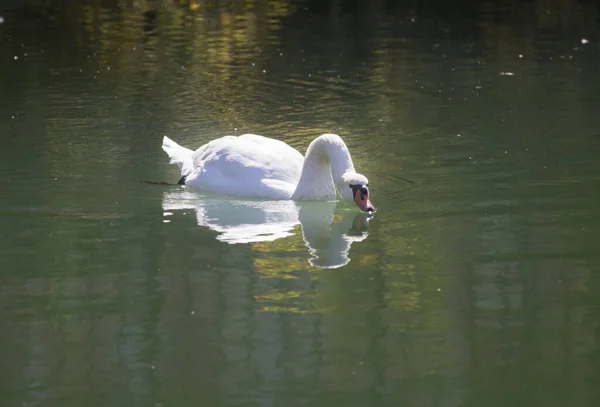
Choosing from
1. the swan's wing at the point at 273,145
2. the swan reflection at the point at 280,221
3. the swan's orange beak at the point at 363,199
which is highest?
the swan's wing at the point at 273,145

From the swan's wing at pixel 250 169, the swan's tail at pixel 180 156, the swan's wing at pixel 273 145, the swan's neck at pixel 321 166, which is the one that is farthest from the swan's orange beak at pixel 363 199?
the swan's tail at pixel 180 156

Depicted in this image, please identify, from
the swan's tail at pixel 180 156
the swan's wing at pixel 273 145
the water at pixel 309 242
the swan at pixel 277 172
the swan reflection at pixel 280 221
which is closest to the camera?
the water at pixel 309 242

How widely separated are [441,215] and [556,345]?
3.17 meters

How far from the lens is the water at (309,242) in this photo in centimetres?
662

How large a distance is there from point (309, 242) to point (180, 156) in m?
3.04

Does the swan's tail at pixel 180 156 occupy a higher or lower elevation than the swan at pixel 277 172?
lower

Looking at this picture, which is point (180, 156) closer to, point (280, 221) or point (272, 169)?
point (272, 169)

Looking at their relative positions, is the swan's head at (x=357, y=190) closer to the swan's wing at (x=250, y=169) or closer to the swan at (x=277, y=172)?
the swan at (x=277, y=172)

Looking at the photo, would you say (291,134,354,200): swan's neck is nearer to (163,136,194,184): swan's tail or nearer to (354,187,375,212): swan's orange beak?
(354,187,375,212): swan's orange beak

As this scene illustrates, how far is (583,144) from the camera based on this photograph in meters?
12.7

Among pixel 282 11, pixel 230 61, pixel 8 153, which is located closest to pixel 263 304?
pixel 8 153

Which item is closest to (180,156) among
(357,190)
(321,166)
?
(321,166)

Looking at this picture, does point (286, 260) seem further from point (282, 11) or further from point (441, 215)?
point (282, 11)

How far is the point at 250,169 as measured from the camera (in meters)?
11.0
